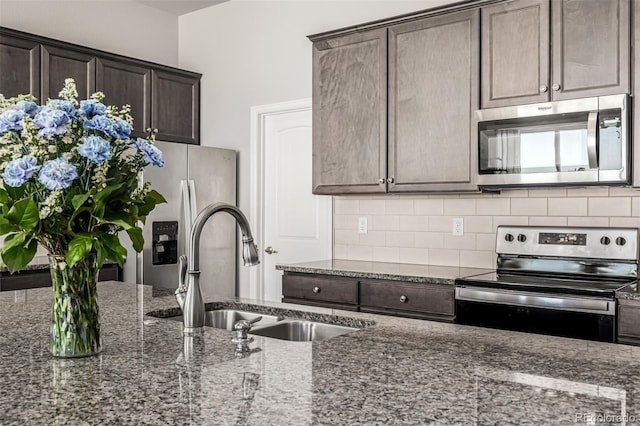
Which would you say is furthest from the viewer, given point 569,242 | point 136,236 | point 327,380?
point 569,242

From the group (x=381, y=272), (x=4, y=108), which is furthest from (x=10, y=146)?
(x=381, y=272)

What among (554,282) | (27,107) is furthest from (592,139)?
(27,107)

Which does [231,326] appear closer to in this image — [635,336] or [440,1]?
[635,336]

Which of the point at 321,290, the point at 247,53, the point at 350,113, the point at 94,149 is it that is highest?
the point at 247,53

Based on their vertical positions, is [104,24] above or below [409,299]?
above

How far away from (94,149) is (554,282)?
7.37ft

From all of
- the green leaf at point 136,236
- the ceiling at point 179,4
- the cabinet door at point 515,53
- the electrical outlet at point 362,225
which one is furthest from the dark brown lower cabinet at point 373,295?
the ceiling at point 179,4

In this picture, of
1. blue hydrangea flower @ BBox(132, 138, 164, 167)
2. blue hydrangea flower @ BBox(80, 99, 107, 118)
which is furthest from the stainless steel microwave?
blue hydrangea flower @ BBox(80, 99, 107, 118)

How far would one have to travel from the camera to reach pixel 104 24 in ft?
15.0

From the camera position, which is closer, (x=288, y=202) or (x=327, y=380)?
(x=327, y=380)

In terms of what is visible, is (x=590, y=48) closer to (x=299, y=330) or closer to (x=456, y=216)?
(x=456, y=216)

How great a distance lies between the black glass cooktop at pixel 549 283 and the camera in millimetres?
2541

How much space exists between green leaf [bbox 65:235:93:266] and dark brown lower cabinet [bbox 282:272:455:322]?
207 cm

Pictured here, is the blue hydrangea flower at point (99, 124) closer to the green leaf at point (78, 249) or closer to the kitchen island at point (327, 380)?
the green leaf at point (78, 249)
